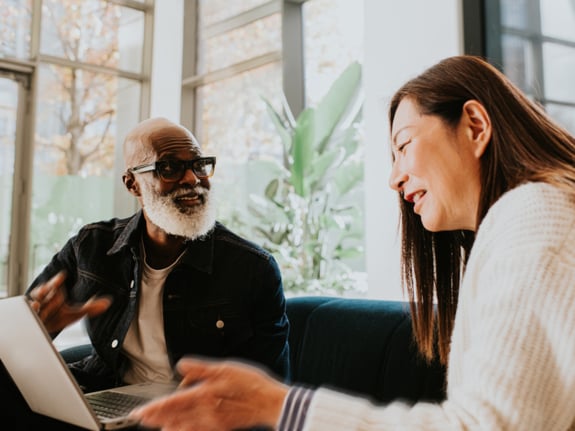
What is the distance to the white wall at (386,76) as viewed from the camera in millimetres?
2770

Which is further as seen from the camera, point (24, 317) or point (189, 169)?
point (189, 169)

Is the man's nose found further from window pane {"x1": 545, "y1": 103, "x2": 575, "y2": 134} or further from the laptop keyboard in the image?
window pane {"x1": 545, "y1": 103, "x2": 575, "y2": 134}

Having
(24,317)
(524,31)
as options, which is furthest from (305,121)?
(24,317)

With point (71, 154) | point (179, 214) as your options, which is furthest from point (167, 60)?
point (179, 214)

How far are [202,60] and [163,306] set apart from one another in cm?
444

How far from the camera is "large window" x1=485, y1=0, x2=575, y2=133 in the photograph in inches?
91.8

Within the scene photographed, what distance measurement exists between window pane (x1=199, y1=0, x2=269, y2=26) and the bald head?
3478 millimetres

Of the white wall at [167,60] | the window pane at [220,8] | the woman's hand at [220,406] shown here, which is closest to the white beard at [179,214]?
the woman's hand at [220,406]

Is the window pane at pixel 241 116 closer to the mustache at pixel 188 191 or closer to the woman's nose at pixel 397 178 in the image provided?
the mustache at pixel 188 191


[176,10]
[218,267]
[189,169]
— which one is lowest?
[218,267]

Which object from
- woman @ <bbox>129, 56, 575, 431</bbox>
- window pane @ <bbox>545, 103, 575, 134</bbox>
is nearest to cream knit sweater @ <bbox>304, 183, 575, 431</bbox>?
woman @ <bbox>129, 56, 575, 431</bbox>

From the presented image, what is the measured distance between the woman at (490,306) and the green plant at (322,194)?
277 cm

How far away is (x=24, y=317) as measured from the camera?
110 cm

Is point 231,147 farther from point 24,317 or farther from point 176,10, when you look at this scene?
point 24,317
